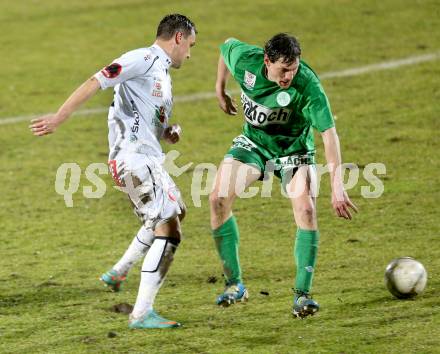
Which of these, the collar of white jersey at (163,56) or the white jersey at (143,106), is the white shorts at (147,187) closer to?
the white jersey at (143,106)

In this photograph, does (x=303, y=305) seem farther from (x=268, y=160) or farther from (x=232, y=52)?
(x=232, y=52)

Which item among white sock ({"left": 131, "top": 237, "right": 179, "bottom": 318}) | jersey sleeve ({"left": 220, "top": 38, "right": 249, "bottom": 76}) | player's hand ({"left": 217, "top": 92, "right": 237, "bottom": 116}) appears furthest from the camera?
player's hand ({"left": 217, "top": 92, "right": 237, "bottom": 116})

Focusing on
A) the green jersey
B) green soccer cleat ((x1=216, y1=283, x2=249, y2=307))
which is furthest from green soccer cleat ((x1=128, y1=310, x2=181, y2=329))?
the green jersey

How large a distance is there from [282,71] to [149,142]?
1.05m

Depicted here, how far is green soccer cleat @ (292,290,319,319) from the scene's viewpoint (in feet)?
24.1

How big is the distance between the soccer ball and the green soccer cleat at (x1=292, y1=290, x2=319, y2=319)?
0.70m

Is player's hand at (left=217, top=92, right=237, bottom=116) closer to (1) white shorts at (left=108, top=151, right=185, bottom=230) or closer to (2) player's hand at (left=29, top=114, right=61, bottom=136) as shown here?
(1) white shorts at (left=108, top=151, right=185, bottom=230)

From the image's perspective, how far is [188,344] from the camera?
7051 millimetres

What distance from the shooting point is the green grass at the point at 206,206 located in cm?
737

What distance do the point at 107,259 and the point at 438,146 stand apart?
5176mm

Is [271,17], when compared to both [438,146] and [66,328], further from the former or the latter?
[66,328]

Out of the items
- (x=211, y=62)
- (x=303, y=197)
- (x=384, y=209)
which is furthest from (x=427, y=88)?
(x=303, y=197)

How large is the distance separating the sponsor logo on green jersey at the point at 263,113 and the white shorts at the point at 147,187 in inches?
34.2

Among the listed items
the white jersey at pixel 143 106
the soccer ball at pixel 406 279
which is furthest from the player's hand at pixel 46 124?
the soccer ball at pixel 406 279
